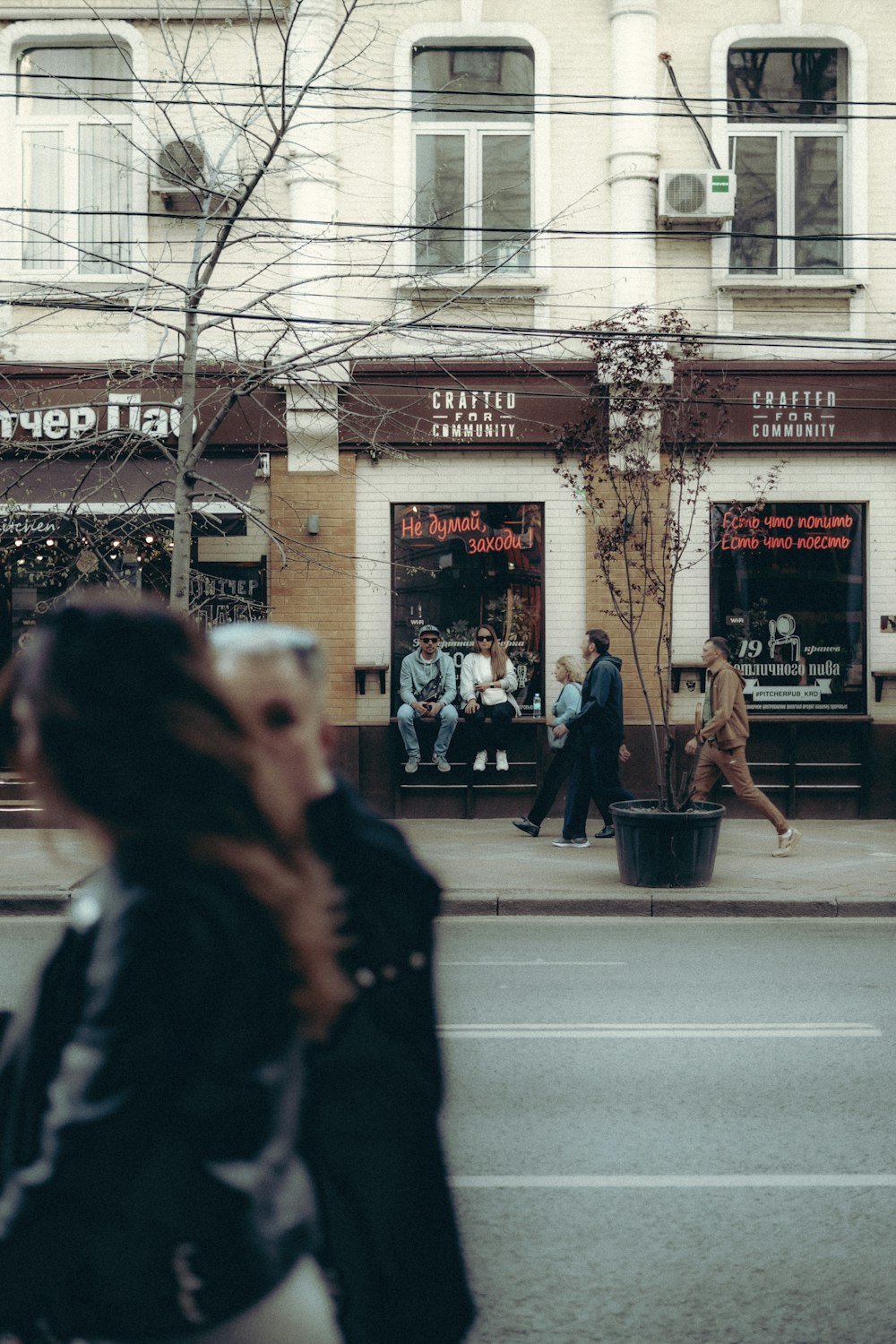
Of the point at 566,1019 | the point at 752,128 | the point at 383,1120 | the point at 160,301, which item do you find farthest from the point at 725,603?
the point at 383,1120

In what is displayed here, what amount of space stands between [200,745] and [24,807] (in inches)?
530

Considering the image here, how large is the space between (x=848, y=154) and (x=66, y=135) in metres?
8.04

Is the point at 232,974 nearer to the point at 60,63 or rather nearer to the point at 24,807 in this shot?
the point at 24,807

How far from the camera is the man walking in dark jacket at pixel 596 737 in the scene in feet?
42.3

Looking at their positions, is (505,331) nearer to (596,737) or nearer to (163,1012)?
(596,737)

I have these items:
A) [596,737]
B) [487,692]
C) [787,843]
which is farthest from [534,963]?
[487,692]

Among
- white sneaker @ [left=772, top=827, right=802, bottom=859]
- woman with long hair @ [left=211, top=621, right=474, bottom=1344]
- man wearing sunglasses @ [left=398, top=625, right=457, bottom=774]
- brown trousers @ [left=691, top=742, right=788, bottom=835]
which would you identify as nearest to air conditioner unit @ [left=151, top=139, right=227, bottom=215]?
man wearing sunglasses @ [left=398, top=625, right=457, bottom=774]

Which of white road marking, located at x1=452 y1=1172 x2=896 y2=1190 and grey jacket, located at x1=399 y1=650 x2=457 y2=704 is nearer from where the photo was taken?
white road marking, located at x1=452 y1=1172 x2=896 y2=1190

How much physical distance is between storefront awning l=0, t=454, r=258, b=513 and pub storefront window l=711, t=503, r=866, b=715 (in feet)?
16.3

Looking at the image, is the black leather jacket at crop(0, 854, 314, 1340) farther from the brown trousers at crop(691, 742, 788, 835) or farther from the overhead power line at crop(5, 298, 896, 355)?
the overhead power line at crop(5, 298, 896, 355)

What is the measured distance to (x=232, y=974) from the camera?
5.95 ft

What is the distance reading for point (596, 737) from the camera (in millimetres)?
12969

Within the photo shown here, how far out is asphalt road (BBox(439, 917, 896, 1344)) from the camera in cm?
401

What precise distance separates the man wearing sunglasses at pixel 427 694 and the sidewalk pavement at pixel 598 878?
3.10 feet
